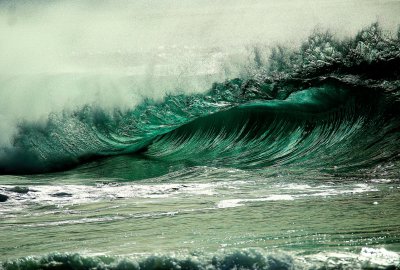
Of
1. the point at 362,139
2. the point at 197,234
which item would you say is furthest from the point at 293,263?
the point at 362,139

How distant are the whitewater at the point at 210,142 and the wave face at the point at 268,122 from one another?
0.05m

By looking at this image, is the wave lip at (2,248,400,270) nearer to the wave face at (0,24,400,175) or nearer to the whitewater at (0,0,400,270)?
the whitewater at (0,0,400,270)

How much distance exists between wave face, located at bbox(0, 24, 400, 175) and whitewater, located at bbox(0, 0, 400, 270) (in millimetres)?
54

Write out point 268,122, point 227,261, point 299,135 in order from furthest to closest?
point 268,122
point 299,135
point 227,261

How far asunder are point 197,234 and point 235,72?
44.3 ft

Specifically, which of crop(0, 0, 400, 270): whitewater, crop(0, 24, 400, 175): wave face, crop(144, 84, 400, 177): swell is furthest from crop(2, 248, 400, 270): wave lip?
crop(0, 24, 400, 175): wave face

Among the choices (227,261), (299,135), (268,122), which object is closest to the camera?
(227,261)

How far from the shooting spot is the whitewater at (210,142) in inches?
320

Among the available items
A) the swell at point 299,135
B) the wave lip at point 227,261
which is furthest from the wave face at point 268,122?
the wave lip at point 227,261

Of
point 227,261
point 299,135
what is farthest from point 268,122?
point 227,261

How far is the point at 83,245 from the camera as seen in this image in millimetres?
8273

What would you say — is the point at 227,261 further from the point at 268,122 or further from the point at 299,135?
the point at 268,122

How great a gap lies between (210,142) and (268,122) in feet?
4.89

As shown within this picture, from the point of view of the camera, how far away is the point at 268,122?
1825 centimetres
